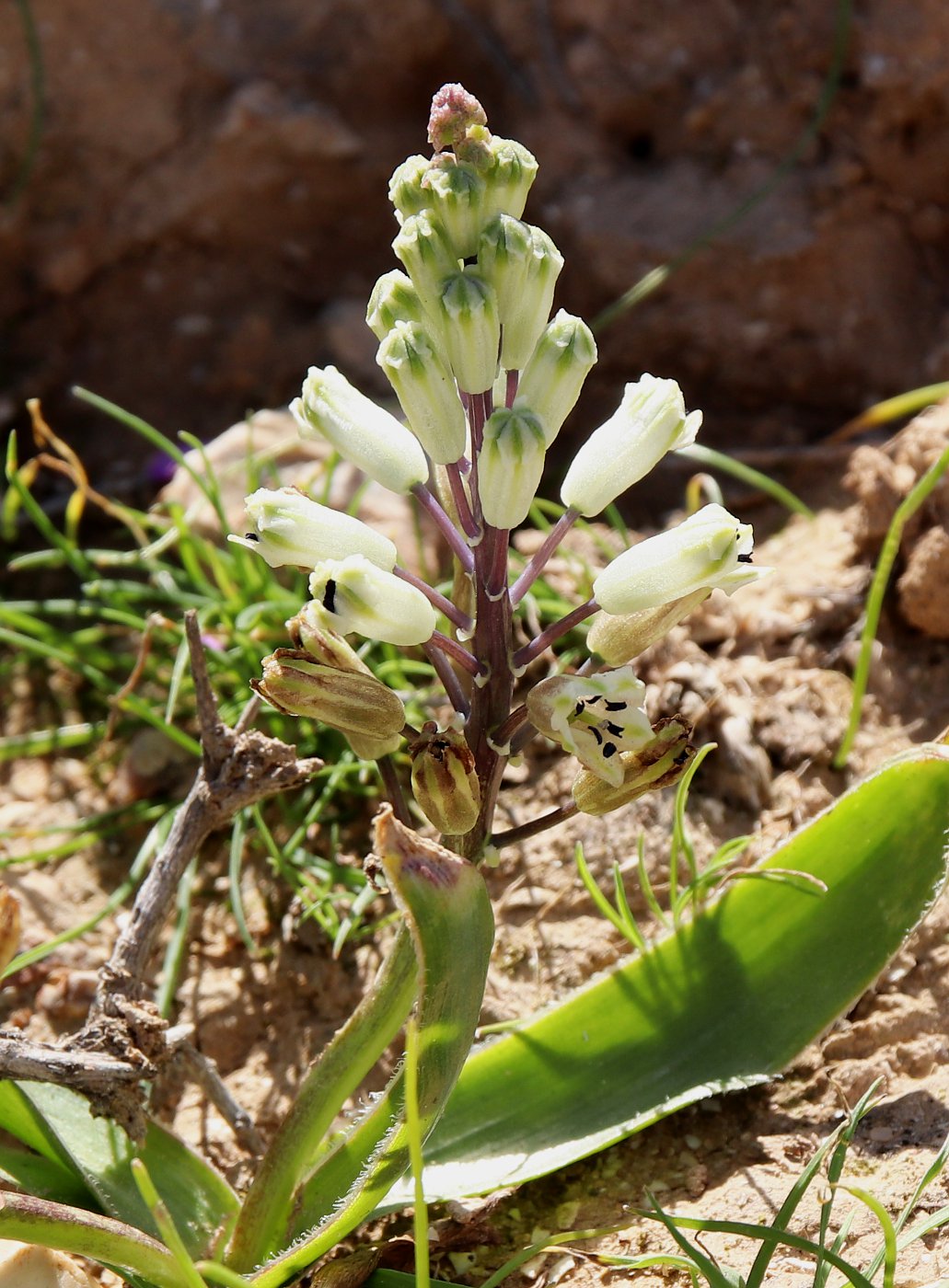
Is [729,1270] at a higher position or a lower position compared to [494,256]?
lower

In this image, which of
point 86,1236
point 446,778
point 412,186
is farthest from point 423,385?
point 86,1236

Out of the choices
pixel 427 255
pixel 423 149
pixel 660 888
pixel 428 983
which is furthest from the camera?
pixel 423 149

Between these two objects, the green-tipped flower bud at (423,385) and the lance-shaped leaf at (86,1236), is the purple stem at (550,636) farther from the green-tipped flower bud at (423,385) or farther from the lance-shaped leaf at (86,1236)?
the lance-shaped leaf at (86,1236)

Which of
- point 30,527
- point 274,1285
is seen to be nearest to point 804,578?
point 274,1285

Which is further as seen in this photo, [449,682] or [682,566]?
[449,682]

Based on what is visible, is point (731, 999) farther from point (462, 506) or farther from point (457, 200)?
point (457, 200)

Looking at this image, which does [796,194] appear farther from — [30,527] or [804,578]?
[30,527]

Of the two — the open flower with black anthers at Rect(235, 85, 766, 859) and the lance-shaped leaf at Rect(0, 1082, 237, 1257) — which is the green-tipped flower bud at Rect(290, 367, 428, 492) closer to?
the open flower with black anthers at Rect(235, 85, 766, 859)
